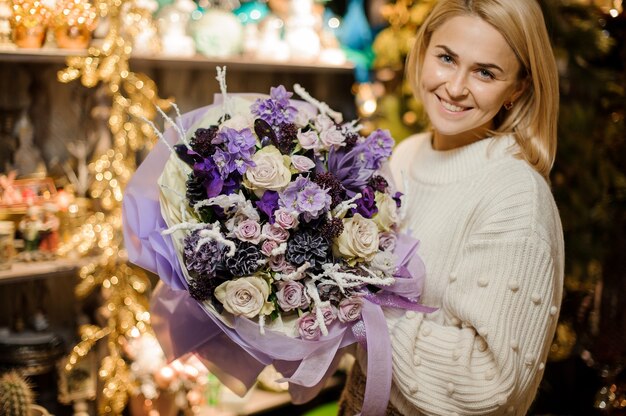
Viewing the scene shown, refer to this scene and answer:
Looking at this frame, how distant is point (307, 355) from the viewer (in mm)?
1359

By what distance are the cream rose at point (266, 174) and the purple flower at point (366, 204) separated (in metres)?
0.19

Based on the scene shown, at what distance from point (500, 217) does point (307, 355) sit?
52cm

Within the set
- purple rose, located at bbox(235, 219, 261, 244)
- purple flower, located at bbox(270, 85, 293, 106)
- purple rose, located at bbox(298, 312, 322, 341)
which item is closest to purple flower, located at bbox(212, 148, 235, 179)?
purple rose, located at bbox(235, 219, 261, 244)

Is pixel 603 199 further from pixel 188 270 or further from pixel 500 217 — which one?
pixel 188 270

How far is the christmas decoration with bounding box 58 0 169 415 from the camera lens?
1.99 m

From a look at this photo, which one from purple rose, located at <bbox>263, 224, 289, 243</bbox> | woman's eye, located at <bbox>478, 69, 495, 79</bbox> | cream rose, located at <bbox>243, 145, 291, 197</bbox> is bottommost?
purple rose, located at <bbox>263, 224, 289, 243</bbox>

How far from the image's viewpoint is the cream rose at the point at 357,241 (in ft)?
4.42

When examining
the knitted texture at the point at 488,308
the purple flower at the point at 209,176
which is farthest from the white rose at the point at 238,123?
the knitted texture at the point at 488,308

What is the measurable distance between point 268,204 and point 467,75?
60 centimetres

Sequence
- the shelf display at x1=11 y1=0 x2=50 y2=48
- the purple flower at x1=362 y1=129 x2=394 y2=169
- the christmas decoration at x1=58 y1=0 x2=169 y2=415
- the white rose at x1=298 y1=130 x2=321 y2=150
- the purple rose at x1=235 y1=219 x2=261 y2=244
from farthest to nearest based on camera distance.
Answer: the christmas decoration at x1=58 y1=0 x2=169 y2=415 → the shelf display at x1=11 y1=0 x2=50 y2=48 → the purple flower at x1=362 y1=129 x2=394 y2=169 → the white rose at x1=298 y1=130 x2=321 y2=150 → the purple rose at x1=235 y1=219 x2=261 y2=244

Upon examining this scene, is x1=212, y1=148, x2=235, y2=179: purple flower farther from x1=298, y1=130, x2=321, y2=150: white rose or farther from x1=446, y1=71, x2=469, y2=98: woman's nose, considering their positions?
x1=446, y1=71, x2=469, y2=98: woman's nose

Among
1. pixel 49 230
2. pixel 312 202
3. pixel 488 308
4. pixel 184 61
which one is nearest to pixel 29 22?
pixel 184 61

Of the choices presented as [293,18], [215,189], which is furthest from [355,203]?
[293,18]

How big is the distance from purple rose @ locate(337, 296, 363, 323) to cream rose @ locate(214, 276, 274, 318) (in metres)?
0.17
